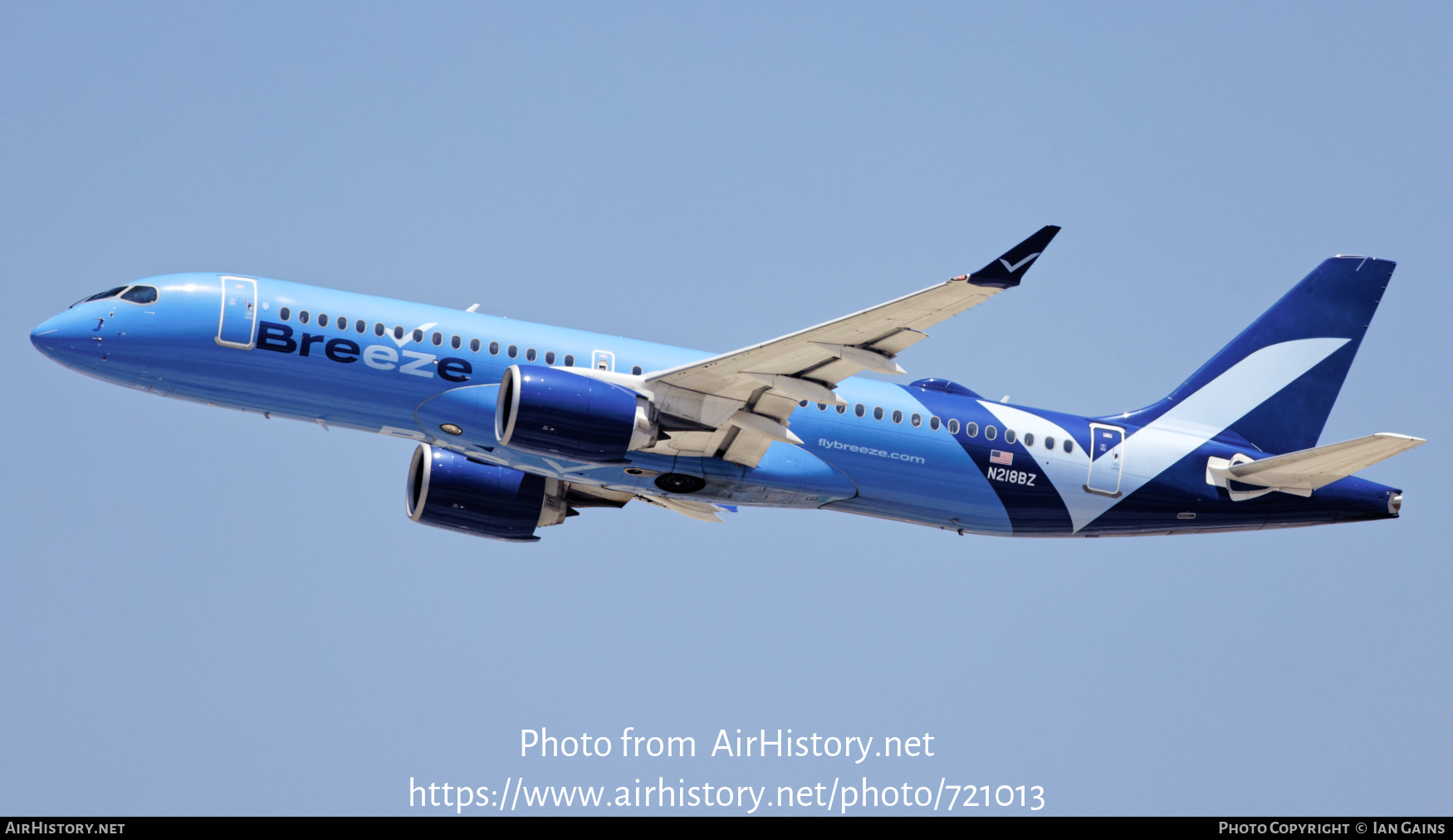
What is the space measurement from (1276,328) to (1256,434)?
3.04m

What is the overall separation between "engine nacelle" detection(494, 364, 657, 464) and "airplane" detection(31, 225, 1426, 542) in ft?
0.13

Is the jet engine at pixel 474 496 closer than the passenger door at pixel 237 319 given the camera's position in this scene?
No

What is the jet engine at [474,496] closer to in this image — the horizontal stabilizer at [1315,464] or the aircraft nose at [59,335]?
the aircraft nose at [59,335]

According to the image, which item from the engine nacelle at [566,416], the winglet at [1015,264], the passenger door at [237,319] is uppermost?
the winglet at [1015,264]

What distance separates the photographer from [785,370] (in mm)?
29344

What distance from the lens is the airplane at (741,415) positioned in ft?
95.5

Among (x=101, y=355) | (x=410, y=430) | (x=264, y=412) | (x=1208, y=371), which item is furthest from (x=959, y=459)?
(x=101, y=355)

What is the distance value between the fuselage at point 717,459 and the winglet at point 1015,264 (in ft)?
25.0

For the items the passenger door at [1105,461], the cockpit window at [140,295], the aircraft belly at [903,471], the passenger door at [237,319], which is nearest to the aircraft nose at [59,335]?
the cockpit window at [140,295]

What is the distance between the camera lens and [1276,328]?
3759 centimetres

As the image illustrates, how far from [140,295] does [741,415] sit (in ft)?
40.9

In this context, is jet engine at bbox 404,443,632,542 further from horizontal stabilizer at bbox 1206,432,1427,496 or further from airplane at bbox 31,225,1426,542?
horizontal stabilizer at bbox 1206,432,1427,496

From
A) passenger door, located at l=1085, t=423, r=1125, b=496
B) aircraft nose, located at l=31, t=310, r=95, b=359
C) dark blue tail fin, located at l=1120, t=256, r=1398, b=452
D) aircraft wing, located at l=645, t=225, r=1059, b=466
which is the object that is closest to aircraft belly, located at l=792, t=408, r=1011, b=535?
aircraft wing, located at l=645, t=225, r=1059, b=466

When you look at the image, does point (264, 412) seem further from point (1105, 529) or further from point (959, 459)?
point (1105, 529)
